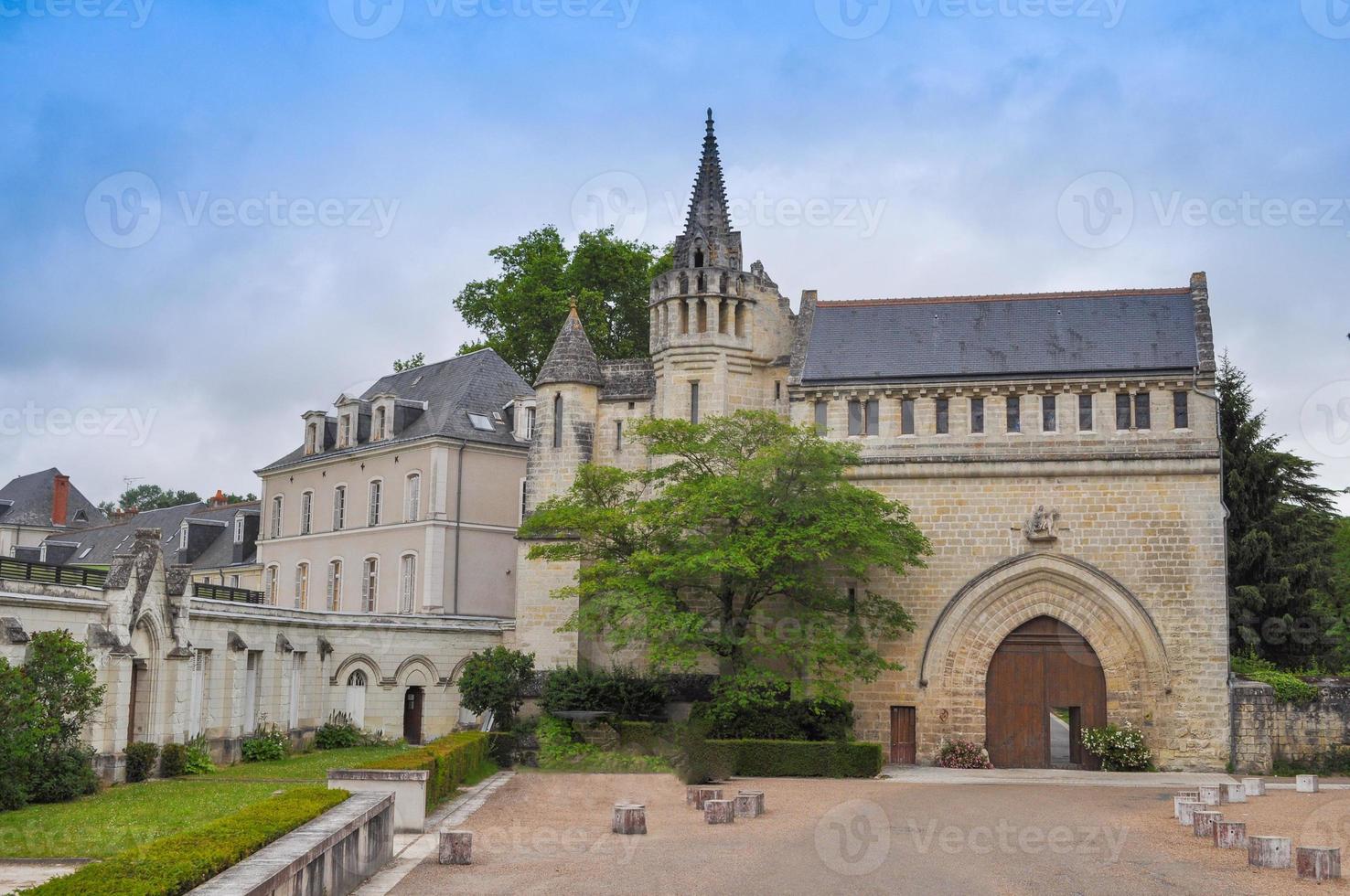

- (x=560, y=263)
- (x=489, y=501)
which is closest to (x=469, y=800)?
(x=489, y=501)

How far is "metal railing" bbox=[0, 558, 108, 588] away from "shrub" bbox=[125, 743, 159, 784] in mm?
3180

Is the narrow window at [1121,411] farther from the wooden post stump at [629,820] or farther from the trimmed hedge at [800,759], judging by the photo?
the wooden post stump at [629,820]

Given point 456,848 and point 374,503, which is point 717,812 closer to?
point 456,848

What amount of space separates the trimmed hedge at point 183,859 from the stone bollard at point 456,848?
5.93 ft

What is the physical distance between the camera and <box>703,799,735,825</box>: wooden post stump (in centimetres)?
2086

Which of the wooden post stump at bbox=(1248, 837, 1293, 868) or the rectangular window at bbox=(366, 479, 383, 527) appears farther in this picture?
the rectangular window at bbox=(366, 479, 383, 527)

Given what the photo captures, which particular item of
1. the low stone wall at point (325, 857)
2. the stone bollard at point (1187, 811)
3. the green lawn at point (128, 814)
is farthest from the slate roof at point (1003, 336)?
the low stone wall at point (325, 857)

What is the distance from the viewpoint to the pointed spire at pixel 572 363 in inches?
1444

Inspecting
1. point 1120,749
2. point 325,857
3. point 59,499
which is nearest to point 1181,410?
point 1120,749

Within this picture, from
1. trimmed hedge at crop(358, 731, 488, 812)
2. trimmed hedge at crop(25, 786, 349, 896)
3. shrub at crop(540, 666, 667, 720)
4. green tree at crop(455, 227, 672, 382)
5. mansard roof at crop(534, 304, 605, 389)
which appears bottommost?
trimmed hedge at crop(358, 731, 488, 812)

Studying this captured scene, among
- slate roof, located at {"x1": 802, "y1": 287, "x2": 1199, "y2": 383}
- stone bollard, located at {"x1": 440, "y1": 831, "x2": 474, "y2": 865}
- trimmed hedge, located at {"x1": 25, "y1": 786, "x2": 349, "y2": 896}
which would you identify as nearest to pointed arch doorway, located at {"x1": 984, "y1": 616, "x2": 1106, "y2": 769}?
slate roof, located at {"x1": 802, "y1": 287, "x2": 1199, "y2": 383}

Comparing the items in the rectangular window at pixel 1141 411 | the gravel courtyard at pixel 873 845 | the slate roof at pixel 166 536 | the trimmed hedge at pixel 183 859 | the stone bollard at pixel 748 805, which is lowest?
the gravel courtyard at pixel 873 845

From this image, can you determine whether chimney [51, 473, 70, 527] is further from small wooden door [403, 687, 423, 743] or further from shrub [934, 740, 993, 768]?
shrub [934, 740, 993, 768]

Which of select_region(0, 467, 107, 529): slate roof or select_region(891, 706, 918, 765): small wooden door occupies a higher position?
select_region(0, 467, 107, 529): slate roof
